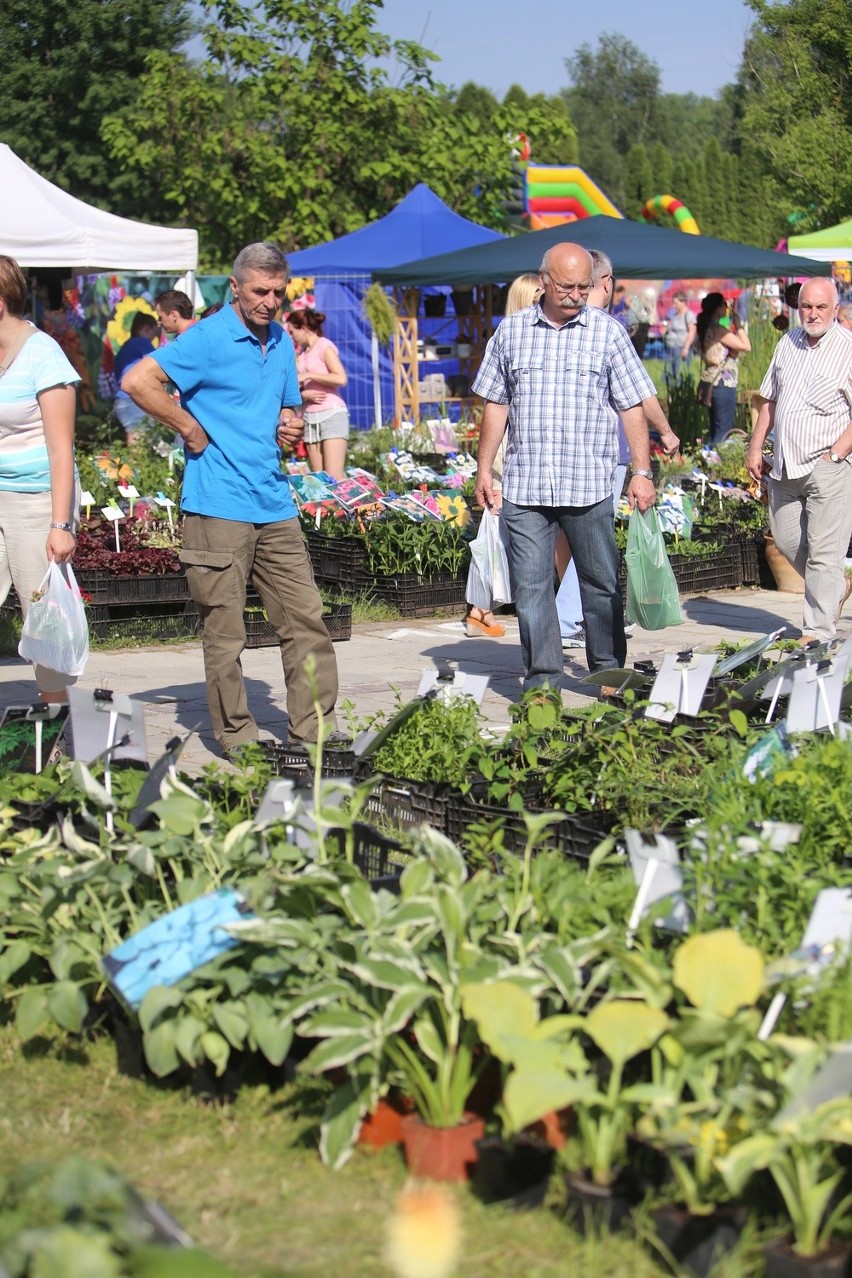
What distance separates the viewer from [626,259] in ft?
47.8

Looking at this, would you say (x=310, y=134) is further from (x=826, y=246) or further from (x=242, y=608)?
(x=242, y=608)

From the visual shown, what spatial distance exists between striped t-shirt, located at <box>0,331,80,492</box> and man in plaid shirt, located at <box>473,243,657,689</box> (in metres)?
1.79

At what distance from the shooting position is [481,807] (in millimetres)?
4305

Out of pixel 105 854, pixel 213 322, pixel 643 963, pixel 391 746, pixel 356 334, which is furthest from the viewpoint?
pixel 356 334

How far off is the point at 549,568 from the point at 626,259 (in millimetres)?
8964

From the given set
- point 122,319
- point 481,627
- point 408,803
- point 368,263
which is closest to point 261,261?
point 408,803

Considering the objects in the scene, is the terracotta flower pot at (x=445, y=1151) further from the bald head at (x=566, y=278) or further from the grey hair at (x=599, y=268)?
the grey hair at (x=599, y=268)

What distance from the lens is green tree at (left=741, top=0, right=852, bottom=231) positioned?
27312mm

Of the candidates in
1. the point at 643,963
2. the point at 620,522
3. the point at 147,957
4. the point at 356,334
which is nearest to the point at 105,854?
the point at 147,957

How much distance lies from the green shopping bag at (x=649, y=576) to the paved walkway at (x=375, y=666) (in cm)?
30

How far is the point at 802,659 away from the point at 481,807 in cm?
144

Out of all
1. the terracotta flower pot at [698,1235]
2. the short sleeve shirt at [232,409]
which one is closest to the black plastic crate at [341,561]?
the short sleeve shirt at [232,409]

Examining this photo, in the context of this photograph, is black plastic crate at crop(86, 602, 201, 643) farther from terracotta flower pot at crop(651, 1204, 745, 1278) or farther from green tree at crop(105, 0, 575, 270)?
green tree at crop(105, 0, 575, 270)

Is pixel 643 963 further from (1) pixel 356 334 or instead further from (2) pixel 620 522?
(1) pixel 356 334
